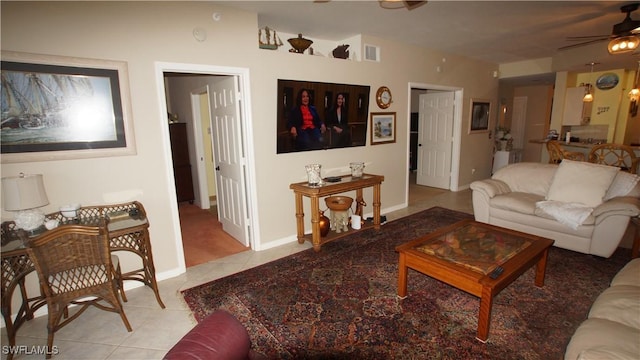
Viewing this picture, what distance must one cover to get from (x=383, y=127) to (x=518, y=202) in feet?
6.78

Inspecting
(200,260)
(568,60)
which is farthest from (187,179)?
(568,60)

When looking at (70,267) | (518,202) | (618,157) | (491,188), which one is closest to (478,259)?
(518,202)

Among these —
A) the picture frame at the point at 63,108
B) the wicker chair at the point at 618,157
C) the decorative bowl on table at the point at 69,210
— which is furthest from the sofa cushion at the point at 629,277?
the decorative bowl on table at the point at 69,210

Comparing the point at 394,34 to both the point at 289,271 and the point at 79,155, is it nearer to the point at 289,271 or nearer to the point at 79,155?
the point at 289,271

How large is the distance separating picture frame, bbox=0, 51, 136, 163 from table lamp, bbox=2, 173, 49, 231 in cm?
25

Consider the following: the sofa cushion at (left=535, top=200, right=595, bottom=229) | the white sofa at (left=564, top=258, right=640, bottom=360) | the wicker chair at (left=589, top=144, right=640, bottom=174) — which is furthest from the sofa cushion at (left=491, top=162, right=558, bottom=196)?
the white sofa at (left=564, top=258, right=640, bottom=360)

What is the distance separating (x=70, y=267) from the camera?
2.02 meters

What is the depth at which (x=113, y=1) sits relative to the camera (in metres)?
2.48

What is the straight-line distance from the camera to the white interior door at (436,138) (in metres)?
6.11

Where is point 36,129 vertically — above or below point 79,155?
above

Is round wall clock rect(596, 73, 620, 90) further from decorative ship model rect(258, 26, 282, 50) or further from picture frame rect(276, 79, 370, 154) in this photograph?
decorative ship model rect(258, 26, 282, 50)

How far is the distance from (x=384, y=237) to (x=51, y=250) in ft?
10.5

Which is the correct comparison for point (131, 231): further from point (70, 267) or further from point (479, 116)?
point (479, 116)

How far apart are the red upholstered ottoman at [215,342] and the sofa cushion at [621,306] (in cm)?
189
